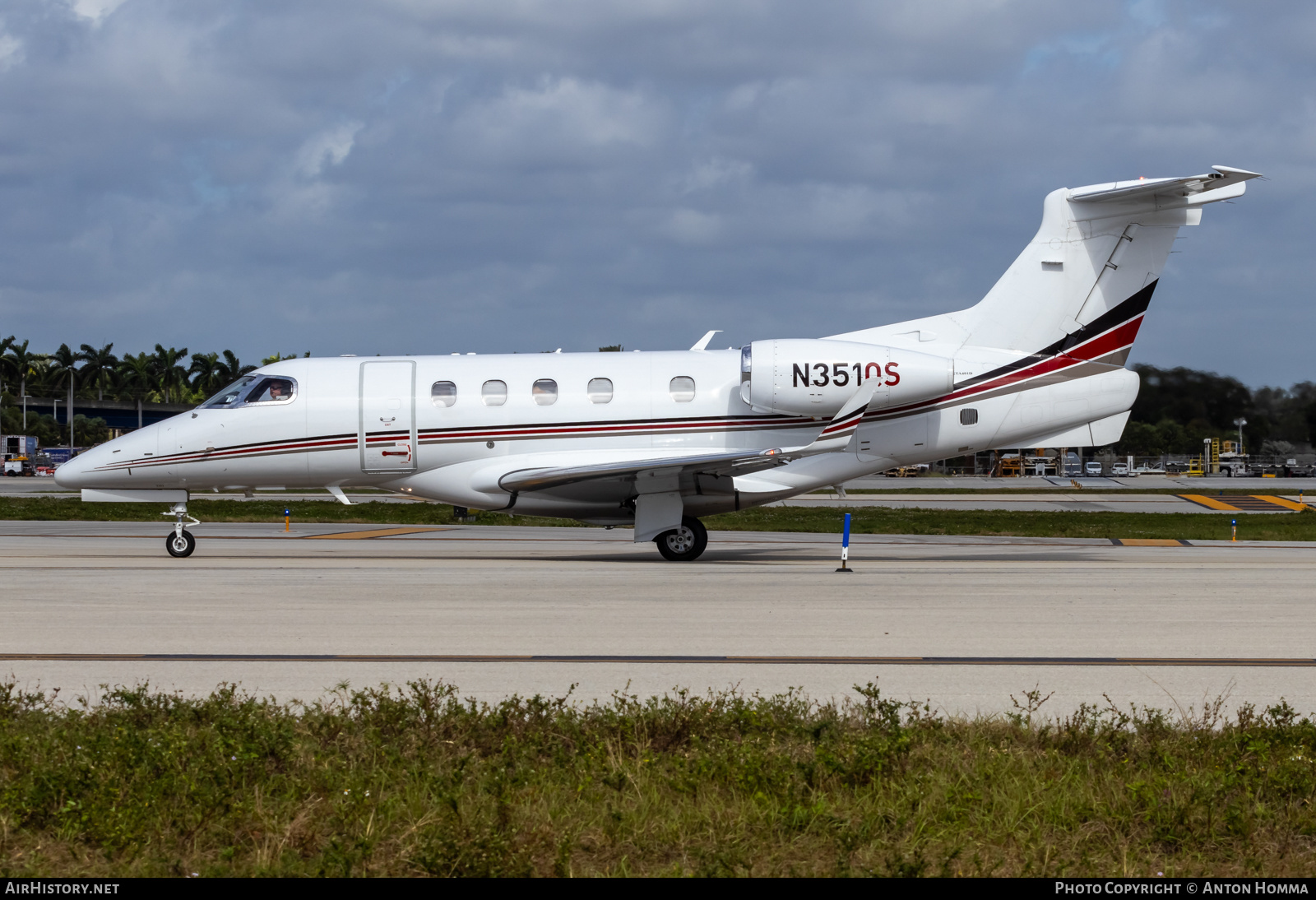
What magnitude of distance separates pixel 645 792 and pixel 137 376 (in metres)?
139

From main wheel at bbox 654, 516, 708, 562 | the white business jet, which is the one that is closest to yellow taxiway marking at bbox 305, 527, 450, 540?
the white business jet

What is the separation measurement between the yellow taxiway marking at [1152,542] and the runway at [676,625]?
146 inches

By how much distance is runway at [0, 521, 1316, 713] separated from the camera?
353 inches

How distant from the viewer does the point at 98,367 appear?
5182 inches

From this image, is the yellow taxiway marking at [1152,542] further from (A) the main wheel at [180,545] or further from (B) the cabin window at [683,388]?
(A) the main wheel at [180,545]

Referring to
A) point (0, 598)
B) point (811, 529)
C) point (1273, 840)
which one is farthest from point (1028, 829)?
point (811, 529)

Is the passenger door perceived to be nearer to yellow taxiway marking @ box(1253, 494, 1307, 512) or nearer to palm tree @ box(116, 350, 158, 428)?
yellow taxiway marking @ box(1253, 494, 1307, 512)

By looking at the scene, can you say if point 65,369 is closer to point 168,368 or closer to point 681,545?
point 168,368

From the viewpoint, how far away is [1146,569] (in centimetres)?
1788

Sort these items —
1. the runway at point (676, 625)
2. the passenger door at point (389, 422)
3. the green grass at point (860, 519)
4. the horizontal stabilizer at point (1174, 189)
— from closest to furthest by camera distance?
the runway at point (676, 625)
the horizontal stabilizer at point (1174, 189)
the passenger door at point (389, 422)
the green grass at point (860, 519)

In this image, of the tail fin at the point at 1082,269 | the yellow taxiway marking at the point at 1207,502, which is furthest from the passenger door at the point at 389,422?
the yellow taxiway marking at the point at 1207,502

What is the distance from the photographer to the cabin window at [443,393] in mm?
20547
